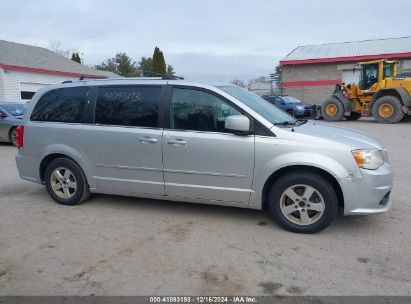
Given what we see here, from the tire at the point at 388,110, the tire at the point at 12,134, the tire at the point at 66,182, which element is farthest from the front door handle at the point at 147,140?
the tire at the point at 388,110

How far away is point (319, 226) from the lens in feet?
13.5

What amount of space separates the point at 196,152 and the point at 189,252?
1.24 m

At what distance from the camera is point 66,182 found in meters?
5.30

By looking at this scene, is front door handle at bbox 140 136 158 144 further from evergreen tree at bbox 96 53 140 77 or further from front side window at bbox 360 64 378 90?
Answer: evergreen tree at bbox 96 53 140 77

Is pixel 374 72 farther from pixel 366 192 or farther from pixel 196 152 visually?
pixel 196 152

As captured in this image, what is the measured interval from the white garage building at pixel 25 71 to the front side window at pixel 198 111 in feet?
50.2

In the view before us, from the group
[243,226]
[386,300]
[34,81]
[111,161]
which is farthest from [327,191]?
[34,81]

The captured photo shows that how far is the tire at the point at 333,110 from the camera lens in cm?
1866

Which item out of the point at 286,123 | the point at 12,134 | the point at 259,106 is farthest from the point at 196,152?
the point at 12,134

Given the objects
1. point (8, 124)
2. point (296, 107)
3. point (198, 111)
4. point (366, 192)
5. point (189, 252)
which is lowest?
point (189, 252)

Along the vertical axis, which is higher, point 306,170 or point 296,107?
point 296,107

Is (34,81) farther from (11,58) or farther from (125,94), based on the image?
(125,94)

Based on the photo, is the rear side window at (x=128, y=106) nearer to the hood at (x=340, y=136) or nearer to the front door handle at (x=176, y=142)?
the front door handle at (x=176, y=142)

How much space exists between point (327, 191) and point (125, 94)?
2872mm
